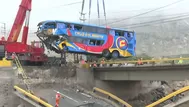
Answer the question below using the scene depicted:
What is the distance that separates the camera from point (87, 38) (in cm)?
3203

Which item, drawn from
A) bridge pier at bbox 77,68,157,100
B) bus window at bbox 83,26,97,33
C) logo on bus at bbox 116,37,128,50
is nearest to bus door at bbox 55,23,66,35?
bus window at bbox 83,26,97,33

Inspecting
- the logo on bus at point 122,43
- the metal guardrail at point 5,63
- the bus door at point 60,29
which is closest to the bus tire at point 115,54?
the logo on bus at point 122,43

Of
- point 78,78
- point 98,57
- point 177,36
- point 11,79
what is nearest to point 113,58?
point 98,57

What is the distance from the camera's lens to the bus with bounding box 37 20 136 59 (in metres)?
30.1

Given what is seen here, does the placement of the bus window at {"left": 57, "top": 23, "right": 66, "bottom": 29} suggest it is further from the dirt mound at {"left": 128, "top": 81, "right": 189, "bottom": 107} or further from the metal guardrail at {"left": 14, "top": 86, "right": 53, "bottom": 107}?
the dirt mound at {"left": 128, "top": 81, "right": 189, "bottom": 107}

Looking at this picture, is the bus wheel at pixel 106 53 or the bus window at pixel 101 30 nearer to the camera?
the bus window at pixel 101 30

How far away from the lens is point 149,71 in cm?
2795

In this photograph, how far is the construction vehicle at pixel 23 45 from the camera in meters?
29.0

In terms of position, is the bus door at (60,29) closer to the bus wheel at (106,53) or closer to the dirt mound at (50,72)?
the dirt mound at (50,72)

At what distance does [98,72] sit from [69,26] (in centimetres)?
680

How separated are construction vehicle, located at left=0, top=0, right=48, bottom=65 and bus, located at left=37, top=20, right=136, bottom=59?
4.66 ft

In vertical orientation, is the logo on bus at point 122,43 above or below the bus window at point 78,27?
below

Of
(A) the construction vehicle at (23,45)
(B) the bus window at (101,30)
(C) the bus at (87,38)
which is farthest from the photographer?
(B) the bus window at (101,30)

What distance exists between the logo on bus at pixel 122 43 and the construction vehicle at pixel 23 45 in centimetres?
907
